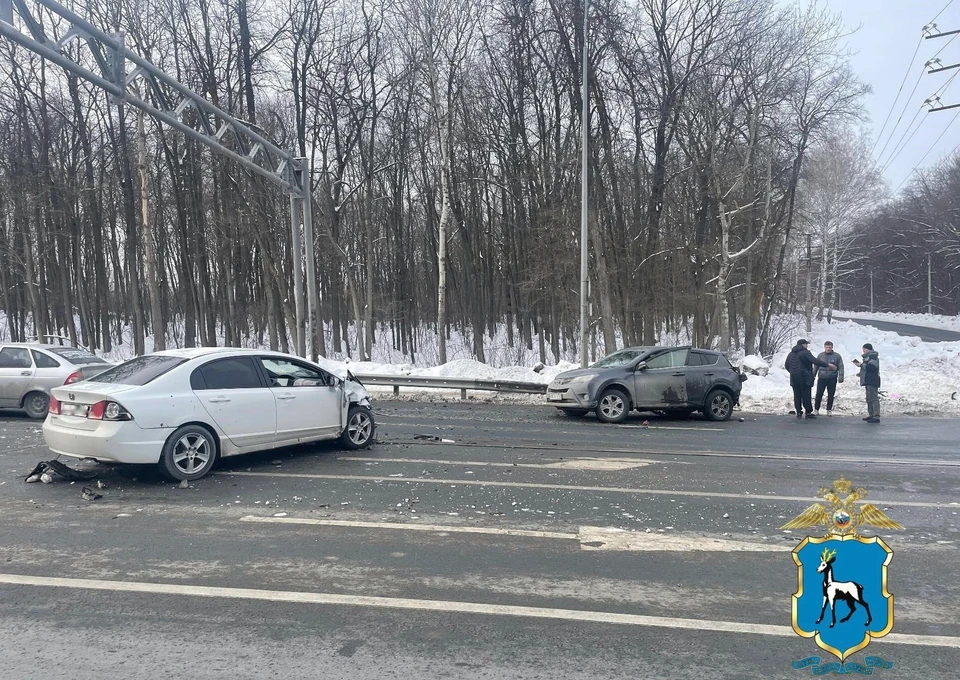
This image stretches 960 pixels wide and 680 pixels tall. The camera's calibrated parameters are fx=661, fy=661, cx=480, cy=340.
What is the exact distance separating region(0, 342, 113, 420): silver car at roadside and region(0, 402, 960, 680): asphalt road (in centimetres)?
426

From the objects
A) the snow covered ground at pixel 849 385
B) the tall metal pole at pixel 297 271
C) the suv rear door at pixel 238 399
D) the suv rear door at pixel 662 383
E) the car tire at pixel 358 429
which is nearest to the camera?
the suv rear door at pixel 238 399

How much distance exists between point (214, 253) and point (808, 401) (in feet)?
111

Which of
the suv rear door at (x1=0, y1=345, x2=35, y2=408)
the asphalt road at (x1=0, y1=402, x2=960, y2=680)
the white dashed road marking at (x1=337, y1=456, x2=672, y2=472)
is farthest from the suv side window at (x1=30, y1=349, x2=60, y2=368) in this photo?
the white dashed road marking at (x1=337, y1=456, x2=672, y2=472)

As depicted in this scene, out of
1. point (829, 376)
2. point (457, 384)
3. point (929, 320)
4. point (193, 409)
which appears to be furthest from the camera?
point (929, 320)

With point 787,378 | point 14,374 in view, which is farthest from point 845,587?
point 787,378

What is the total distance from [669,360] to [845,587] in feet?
40.8

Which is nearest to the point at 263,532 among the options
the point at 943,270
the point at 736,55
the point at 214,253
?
the point at 736,55

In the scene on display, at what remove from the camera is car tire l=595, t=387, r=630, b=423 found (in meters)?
14.2

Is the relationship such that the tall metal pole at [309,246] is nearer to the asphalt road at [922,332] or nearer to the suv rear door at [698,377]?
the suv rear door at [698,377]

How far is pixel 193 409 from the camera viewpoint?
7.83 metres

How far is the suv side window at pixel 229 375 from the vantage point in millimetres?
8117

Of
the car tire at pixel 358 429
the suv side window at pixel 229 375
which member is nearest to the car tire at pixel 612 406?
the car tire at pixel 358 429

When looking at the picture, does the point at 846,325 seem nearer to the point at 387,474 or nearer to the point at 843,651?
the point at 387,474

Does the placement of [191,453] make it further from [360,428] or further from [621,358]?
[621,358]
